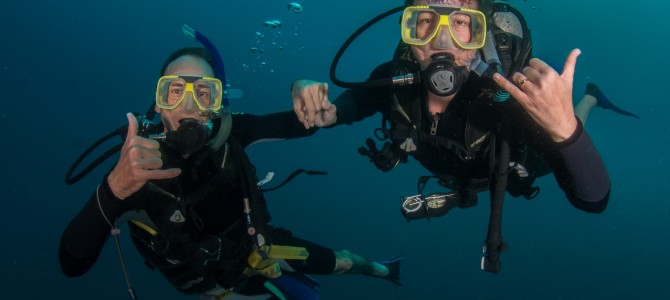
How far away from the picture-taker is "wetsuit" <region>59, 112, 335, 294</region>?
10.4ft

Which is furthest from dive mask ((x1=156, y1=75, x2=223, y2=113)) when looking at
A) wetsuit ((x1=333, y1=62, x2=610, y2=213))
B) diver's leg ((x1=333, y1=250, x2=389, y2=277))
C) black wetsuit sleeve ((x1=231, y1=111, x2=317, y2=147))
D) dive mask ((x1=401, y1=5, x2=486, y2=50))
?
diver's leg ((x1=333, y1=250, x2=389, y2=277))

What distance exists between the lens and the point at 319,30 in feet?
219

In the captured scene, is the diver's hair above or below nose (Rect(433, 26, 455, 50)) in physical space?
below

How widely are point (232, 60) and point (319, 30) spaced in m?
29.4

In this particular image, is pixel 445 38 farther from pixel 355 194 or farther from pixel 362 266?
pixel 355 194

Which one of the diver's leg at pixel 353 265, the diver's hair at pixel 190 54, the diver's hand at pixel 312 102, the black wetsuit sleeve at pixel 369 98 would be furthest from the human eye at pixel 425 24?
the diver's leg at pixel 353 265

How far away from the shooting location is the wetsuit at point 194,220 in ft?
10.4

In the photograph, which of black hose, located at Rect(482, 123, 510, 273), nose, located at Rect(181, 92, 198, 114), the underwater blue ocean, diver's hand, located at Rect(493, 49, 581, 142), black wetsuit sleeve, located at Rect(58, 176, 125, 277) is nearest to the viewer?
diver's hand, located at Rect(493, 49, 581, 142)

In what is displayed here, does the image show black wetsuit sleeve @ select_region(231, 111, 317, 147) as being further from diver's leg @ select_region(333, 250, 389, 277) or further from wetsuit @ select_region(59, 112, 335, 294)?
diver's leg @ select_region(333, 250, 389, 277)

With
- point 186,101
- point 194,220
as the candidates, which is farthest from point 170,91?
point 194,220

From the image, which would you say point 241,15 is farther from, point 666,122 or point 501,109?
point 501,109

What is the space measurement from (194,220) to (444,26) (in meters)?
2.87

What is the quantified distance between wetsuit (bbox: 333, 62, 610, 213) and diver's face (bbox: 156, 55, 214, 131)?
136 cm

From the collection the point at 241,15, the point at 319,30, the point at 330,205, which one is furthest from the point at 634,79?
the point at 241,15
